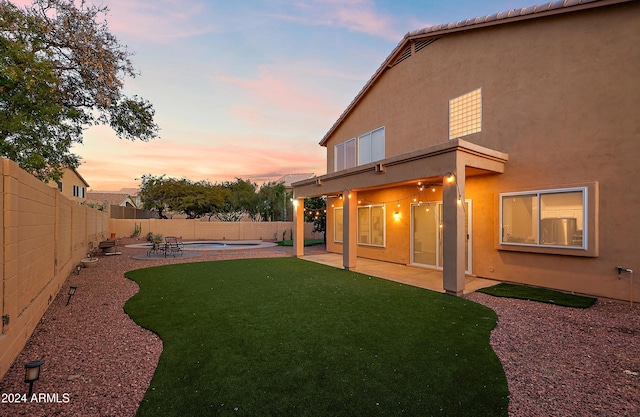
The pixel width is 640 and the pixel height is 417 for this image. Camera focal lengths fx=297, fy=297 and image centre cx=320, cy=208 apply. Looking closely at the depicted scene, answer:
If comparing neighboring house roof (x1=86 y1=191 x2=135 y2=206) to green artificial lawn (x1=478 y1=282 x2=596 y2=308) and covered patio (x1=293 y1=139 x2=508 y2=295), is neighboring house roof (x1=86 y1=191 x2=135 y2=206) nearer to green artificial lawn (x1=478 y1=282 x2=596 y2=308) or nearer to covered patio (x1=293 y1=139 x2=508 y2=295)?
covered patio (x1=293 y1=139 x2=508 y2=295)

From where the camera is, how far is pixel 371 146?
1265 cm

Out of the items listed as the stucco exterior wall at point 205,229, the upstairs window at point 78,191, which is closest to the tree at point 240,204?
the stucco exterior wall at point 205,229

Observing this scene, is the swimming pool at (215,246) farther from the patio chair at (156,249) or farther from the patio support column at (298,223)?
the patio support column at (298,223)

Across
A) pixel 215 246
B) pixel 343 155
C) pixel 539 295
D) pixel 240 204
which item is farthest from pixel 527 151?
pixel 240 204

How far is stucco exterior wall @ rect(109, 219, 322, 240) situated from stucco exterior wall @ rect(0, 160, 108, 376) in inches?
755

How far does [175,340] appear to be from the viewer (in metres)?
4.30

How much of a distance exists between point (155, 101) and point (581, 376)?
15305 mm

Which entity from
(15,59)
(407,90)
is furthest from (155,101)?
(407,90)

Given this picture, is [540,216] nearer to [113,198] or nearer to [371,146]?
[371,146]

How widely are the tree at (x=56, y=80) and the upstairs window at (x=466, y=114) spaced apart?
1114 centimetres

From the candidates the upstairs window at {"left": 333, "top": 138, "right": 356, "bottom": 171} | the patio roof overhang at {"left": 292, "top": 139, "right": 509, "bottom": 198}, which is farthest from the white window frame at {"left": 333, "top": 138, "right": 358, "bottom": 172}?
the patio roof overhang at {"left": 292, "top": 139, "right": 509, "bottom": 198}

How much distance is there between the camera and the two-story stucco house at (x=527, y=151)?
6.09 meters

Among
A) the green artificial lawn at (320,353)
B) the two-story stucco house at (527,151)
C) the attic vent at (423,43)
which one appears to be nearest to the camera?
the green artificial lawn at (320,353)

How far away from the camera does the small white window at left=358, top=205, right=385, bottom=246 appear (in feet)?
39.8
